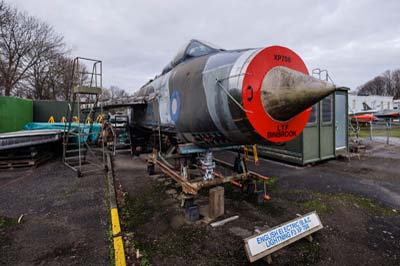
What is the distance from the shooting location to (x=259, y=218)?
11.9 ft

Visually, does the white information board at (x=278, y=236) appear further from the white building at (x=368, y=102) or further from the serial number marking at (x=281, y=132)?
the white building at (x=368, y=102)

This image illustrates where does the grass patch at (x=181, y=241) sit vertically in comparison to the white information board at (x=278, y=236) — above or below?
below

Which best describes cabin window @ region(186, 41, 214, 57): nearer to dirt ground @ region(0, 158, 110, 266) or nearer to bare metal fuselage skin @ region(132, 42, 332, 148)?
bare metal fuselage skin @ region(132, 42, 332, 148)

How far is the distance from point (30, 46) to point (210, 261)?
27.3 meters

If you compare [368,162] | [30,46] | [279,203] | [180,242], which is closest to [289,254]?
[180,242]

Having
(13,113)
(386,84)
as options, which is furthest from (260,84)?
(386,84)

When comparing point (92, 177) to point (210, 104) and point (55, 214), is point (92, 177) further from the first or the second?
point (210, 104)

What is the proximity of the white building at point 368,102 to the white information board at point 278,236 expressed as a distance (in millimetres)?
34783

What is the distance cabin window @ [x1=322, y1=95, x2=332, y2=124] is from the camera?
25.6 feet

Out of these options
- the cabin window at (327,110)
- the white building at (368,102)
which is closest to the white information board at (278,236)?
the cabin window at (327,110)

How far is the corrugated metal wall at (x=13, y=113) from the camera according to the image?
1137 centimetres

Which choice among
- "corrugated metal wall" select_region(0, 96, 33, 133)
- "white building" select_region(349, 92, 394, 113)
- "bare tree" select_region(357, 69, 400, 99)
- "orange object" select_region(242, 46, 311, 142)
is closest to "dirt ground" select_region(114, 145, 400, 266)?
"orange object" select_region(242, 46, 311, 142)

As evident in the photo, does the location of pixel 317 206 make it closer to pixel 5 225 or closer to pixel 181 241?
pixel 181 241

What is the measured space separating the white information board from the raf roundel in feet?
6.52
